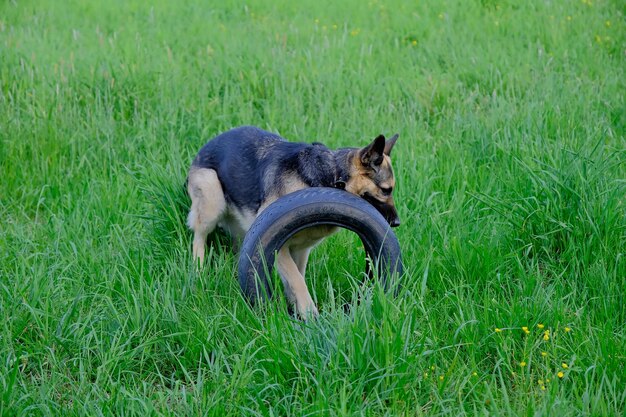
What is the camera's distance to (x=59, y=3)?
10.5 metres

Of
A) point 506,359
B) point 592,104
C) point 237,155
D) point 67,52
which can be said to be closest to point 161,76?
point 67,52

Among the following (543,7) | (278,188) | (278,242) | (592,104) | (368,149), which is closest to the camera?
(278,242)

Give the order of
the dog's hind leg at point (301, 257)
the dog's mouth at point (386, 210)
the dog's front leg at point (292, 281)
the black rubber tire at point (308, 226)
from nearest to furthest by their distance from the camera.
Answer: the black rubber tire at point (308, 226)
the dog's front leg at point (292, 281)
the dog's mouth at point (386, 210)
the dog's hind leg at point (301, 257)

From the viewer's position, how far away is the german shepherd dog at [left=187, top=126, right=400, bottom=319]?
15.1ft

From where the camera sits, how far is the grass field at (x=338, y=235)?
3.54 metres

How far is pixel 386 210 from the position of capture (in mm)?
4680

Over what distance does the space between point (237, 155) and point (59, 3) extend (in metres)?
6.54

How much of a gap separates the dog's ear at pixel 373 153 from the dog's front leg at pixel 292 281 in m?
0.71

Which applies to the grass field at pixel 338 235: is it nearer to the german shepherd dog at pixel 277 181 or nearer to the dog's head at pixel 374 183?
the german shepherd dog at pixel 277 181

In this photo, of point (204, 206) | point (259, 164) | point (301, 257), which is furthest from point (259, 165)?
point (301, 257)

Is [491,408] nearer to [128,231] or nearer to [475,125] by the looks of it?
[128,231]

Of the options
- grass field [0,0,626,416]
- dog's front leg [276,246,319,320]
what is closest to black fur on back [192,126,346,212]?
grass field [0,0,626,416]

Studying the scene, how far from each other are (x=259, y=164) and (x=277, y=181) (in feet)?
0.79

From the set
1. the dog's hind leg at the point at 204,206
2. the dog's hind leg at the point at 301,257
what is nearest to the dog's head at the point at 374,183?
the dog's hind leg at the point at 301,257
